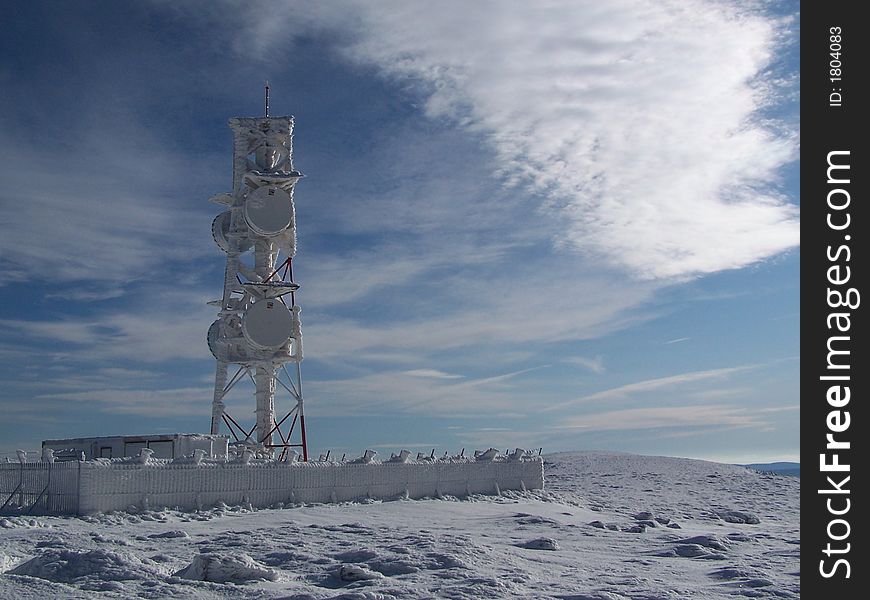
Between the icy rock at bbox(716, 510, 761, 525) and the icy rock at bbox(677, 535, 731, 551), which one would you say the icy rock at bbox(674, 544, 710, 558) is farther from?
the icy rock at bbox(716, 510, 761, 525)

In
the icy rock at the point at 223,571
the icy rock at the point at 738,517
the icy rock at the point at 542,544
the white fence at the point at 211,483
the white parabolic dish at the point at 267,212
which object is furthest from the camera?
the white parabolic dish at the point at 267,212

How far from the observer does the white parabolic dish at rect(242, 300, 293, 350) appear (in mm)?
36750

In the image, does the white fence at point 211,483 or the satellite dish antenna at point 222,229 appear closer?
the white fence at point 211,483

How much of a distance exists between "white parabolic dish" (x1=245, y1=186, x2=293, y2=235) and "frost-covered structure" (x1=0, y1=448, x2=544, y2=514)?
11.2 metres

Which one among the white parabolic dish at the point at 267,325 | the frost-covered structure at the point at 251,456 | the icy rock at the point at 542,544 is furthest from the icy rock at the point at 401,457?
the icy rock at the point at 542,544

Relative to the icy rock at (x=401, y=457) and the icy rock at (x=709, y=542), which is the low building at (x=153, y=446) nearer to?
the icy rock at (x=401, y=457)

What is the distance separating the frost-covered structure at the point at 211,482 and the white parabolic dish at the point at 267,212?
1120 centimetres

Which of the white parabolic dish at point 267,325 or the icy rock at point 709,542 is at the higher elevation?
the white parabolic dish at point 267,325

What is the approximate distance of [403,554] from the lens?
16578mm

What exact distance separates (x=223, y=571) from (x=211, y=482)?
13.9 meters

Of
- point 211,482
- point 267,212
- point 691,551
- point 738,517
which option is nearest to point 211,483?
point 211,482

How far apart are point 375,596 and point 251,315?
83.7ft

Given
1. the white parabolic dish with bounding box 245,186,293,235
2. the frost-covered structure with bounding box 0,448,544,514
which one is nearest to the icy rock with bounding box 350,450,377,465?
the frost-covered structure with bounding box 0,448,544,514

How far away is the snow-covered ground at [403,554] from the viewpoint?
13367mm
